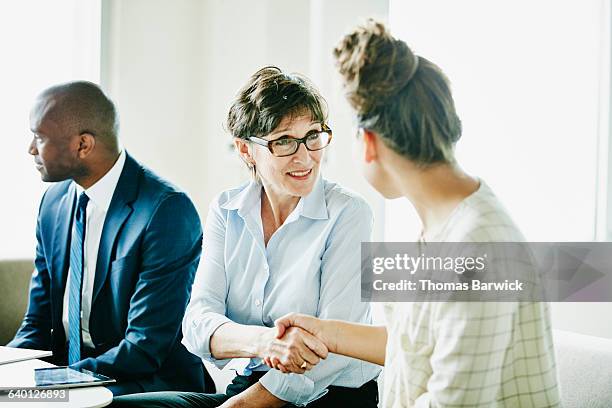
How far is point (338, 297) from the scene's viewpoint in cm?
178

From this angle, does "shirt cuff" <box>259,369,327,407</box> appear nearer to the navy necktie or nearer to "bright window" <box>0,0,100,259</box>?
the navy necktie

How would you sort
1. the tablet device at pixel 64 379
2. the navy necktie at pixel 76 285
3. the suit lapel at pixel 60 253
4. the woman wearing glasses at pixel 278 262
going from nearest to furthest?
the tablet device at pixel 64 379, the woman wearing glasses at pixel 278 262, the navy necktie at pixel 76 285, the suit lapel at pixel 60 253

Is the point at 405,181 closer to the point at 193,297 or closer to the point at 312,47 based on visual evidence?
the point at 193,297

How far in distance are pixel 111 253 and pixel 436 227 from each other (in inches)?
46.7

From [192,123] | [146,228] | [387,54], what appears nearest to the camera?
[387,54]

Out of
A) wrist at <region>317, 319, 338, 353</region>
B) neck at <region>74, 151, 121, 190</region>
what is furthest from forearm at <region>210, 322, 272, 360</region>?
neck at <region>74, 151, 121, 190</region>

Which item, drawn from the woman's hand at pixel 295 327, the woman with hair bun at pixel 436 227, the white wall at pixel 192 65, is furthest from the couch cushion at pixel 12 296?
the woman with hair bun at pixel 436 227

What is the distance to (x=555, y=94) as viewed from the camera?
215 cm

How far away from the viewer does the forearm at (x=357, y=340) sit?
5.17ft

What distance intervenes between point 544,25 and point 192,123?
2041 mm

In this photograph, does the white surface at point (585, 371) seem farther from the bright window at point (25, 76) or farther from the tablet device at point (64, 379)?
the bright window at point (25, 76)

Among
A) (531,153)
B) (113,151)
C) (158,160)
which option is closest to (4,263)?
(113,151)

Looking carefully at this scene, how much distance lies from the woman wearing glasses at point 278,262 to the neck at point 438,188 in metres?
0.56

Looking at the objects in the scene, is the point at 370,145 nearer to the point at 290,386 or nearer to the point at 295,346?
the point at 295,346
